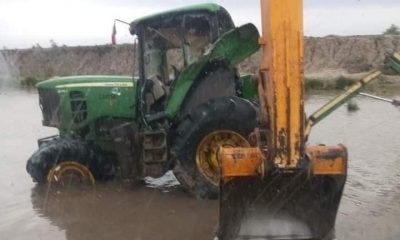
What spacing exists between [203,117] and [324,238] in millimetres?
2592

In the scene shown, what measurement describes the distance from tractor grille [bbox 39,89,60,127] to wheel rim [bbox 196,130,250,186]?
7.76ft

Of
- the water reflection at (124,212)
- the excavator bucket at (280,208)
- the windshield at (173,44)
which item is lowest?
the water reflection at (124,212)

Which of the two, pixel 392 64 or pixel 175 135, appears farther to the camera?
pixel 392 64

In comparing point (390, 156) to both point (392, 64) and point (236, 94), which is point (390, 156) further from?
point (236, 94)

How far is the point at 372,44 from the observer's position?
3394 centimetres

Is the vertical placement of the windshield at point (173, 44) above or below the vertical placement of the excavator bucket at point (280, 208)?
above

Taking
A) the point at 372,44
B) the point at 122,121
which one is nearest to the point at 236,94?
the point at 122,121

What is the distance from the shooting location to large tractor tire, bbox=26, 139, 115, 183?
26.0 ft

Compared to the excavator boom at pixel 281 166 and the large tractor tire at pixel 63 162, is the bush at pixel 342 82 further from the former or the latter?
the excavator boom at pixel 281 166

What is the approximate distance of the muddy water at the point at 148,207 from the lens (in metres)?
6.29

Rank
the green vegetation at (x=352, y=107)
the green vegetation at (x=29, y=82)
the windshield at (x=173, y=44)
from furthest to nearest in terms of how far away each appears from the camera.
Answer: the green vegetation at (x=29, y=82) → the green vegetation at (x=352, y=107) → the windshield at (x=173, y=44)

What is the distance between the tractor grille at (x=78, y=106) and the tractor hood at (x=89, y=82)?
0.40ft

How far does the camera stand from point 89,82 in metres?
8.39

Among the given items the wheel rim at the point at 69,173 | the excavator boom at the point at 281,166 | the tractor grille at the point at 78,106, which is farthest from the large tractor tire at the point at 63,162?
the excavator boom at the point at 281,166
